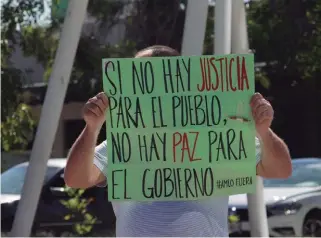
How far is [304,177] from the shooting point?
36.8 feet

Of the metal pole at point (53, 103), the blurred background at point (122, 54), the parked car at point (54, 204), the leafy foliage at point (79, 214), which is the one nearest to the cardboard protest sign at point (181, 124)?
the metal pole at point (53, 103)

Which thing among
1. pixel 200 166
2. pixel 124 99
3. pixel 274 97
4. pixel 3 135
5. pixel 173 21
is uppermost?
pixel 274 97

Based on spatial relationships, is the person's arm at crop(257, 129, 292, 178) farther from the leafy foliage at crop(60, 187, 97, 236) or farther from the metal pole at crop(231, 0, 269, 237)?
the leafy foliage at crop(60, 187, 97, 236)

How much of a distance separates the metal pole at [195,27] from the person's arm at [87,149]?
2954 millimetres

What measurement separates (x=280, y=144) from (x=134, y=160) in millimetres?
569

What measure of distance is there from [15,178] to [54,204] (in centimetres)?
94

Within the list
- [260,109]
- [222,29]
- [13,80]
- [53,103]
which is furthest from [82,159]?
[13,80]

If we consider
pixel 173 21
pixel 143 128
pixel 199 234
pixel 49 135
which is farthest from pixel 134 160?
pixel 173 21

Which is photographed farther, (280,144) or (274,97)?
(274,97)

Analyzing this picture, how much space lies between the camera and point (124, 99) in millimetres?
3250

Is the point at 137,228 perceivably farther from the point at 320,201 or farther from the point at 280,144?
the point at 320,201

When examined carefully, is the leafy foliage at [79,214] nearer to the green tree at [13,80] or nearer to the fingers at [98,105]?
the green tree at [13,80]

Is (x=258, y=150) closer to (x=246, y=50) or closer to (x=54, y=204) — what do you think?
(x=246, y=50)

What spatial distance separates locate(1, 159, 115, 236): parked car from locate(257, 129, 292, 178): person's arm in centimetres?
750
